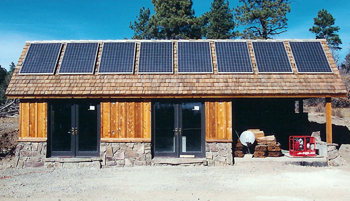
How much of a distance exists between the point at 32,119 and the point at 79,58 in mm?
2916

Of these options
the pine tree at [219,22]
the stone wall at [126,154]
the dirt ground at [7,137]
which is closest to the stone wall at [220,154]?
the stone wall at [126,154]

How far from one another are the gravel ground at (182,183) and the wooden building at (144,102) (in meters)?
0.79

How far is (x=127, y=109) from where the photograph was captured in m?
12.0

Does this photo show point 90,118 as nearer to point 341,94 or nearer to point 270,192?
point 270,192

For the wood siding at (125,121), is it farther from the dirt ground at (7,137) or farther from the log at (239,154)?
the dirt ground at (7,137)

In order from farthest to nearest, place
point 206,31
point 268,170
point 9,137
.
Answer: point 206,31
point 9,137
point 268,170

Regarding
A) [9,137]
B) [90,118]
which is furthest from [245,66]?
[9,137]

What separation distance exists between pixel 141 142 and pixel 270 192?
5.09m

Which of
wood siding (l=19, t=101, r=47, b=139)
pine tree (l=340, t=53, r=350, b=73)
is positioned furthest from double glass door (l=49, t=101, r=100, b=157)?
pine tree (l=340, t=53, r=350, b=73)

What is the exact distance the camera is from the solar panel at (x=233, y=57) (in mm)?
12398

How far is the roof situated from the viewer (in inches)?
460

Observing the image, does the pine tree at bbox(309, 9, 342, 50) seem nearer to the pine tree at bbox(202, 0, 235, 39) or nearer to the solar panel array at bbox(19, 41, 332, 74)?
the pine tree at bbox(202, 0, 235, 39)

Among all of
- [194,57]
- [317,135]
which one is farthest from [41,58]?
[317,135]

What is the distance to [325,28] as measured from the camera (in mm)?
37375
